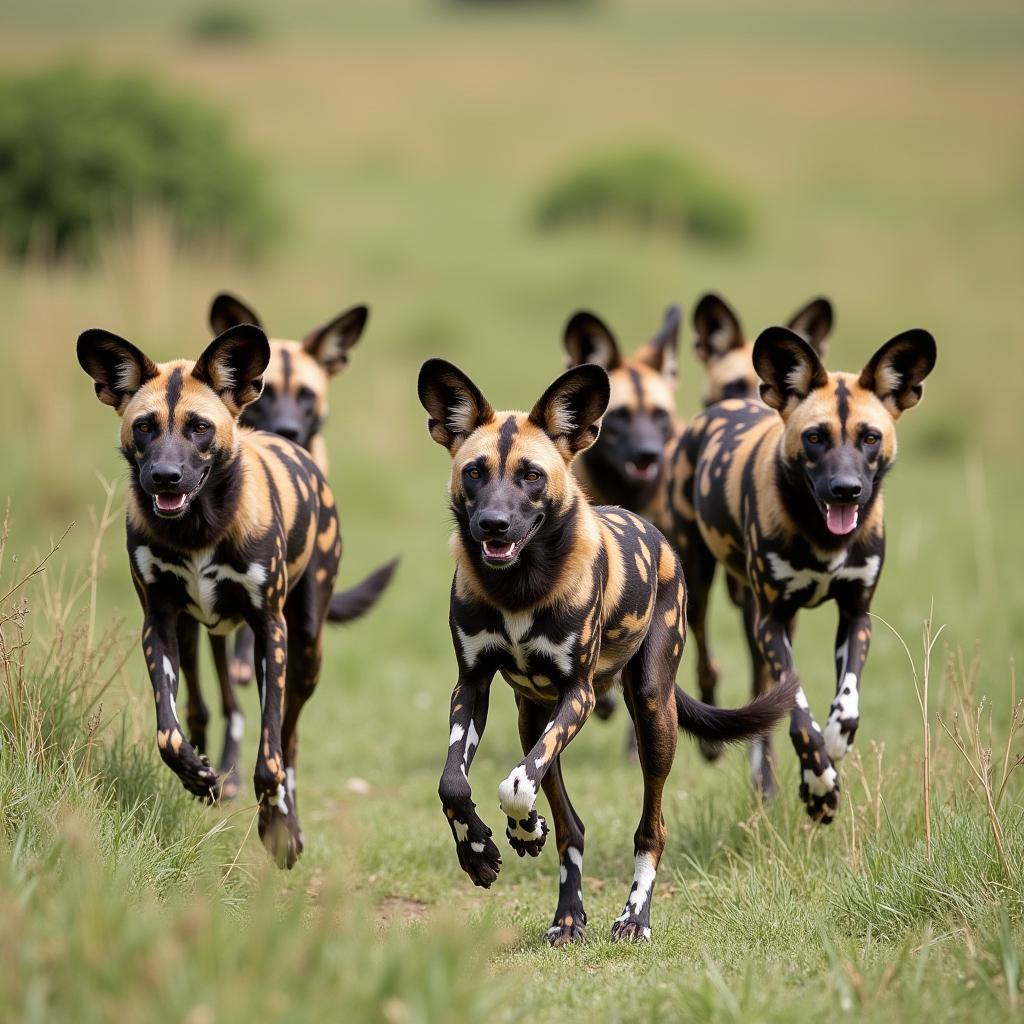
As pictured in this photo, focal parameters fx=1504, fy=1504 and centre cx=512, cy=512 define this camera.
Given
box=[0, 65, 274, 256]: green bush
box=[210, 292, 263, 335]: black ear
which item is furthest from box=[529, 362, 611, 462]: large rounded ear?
box=[0, 65, 274, 256]: green bush

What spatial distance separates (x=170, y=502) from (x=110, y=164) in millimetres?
14565

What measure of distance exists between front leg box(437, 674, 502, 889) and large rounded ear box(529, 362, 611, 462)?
2.63 ft

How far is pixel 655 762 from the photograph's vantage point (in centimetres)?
479

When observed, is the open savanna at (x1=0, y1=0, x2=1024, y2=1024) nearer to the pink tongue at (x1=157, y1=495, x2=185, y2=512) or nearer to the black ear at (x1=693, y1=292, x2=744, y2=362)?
the pink tongue at (x1=157, y1=495, x2=185, y2=512)

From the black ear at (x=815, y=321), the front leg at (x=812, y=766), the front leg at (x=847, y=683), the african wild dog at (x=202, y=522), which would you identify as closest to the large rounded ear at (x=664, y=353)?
the black ear at (x=815, y=321)

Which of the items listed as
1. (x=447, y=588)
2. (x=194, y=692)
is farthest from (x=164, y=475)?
(x=447, y=588)

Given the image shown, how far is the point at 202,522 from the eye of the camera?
4.88 m

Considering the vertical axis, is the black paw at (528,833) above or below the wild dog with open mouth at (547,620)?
below

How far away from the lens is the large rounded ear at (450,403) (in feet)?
15.0

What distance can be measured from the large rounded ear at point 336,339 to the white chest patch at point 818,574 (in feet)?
8.92

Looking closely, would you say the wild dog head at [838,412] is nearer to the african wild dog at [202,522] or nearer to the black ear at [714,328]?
the african wild dog at [202,522]

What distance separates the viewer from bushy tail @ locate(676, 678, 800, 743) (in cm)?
489

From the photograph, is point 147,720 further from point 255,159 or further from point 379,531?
point 255,159

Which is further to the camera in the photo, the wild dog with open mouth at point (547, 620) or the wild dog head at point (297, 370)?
the wild dog head at point (297, 370)
